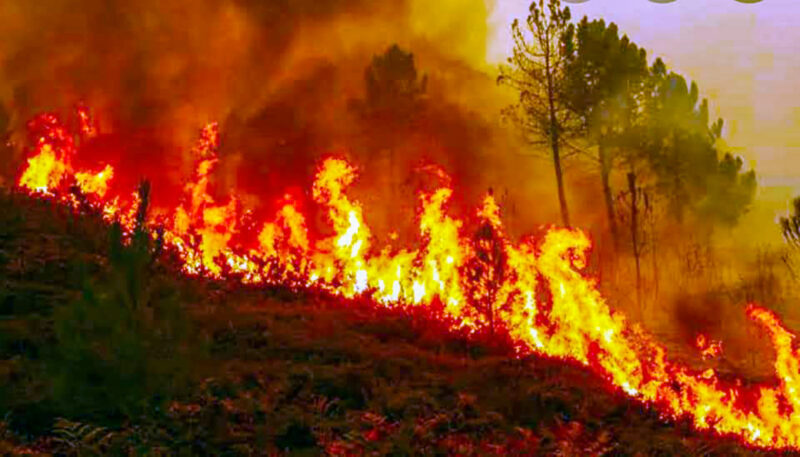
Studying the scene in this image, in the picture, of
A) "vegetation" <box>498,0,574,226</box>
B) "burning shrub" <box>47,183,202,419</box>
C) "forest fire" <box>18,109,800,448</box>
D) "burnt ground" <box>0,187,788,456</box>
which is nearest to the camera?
"burning shrub" <box>47,183,202,419</box>

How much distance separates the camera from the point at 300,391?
31.1 ft

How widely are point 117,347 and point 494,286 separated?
782 cm

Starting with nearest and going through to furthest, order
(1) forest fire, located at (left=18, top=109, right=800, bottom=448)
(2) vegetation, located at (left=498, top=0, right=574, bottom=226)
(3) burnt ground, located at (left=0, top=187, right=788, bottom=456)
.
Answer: (3) burnt ground, located at (left=0, top=187, right=788, bottom=456) < (1) forest fire, located at (left=18, top=109, right=800, bottom=448) < (2) vegetation, located at (left=498, top=0, right=574, bottom=226)

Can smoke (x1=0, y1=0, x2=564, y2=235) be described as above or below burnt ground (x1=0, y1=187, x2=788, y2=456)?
above

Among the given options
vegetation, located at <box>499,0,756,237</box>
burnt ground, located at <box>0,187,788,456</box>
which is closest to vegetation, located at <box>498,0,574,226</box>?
vegetation, located at <box>499,0,756,237</box>

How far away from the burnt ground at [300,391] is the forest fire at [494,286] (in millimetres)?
1103

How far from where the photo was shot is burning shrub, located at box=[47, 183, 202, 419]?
7.23 m

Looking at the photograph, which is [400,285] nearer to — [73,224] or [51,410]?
[73,224]

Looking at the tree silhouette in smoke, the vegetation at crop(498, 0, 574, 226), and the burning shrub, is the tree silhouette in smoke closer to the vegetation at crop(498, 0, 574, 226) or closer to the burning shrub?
the vegetation at crop(498, 0, 574, 226)

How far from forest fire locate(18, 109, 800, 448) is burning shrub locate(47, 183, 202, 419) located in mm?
3791

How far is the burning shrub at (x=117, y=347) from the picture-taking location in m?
7.23

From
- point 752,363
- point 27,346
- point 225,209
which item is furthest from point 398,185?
point 27,346

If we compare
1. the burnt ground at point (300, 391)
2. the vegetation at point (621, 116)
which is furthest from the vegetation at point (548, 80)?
the burnt ground at point (300, 391)

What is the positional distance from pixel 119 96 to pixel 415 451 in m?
29.6
